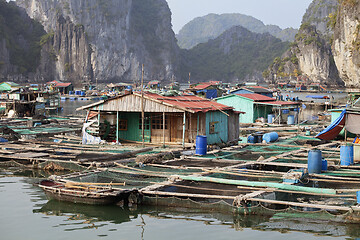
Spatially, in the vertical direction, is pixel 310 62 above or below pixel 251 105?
above

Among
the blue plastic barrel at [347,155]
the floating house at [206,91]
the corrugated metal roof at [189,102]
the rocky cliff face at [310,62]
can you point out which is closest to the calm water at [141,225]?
the blue plastic barrel at [347,155]

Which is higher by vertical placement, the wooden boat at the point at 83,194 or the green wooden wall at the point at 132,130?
the green wooden wall at the point at 132,130

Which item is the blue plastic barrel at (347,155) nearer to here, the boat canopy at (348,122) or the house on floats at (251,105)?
the boat canopy at (348,122)

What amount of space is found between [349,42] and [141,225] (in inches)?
2880

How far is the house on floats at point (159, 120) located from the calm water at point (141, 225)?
29.4 ft

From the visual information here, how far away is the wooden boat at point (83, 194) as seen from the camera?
1331 cm

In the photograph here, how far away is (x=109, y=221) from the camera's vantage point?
1252cm

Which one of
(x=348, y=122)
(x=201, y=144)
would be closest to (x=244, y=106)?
(x=201, y=144)

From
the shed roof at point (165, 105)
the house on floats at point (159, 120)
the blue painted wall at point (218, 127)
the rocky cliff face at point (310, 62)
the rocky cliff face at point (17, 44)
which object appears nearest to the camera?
the shed roof at point (165, 105)

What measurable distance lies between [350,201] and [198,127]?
1113cm

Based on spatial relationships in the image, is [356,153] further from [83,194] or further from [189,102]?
[83,194]

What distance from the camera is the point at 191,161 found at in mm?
18906

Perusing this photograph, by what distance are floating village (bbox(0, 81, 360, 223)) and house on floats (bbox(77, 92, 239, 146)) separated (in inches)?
2.1

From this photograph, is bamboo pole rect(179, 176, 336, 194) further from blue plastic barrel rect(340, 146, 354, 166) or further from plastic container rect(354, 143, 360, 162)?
plastic container rect(354, 143, 360, 162)
